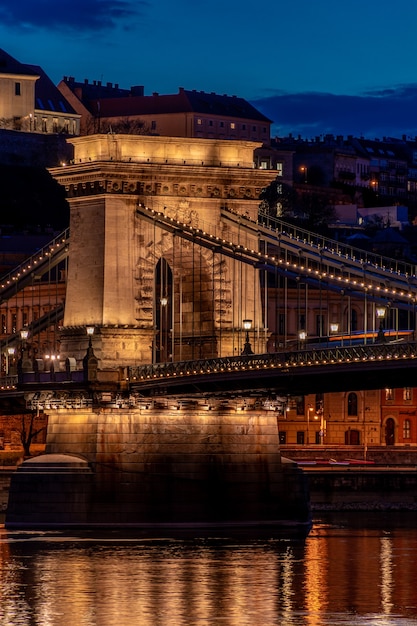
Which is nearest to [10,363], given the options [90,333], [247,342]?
[90,333]

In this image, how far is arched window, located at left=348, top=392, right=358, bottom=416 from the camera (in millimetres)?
138750

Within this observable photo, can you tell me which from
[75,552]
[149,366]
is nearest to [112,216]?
[149,366]

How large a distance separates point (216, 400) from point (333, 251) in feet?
21.0

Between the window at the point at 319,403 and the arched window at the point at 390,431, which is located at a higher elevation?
the window at the point at 319,403

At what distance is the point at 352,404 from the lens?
13888 centimetres

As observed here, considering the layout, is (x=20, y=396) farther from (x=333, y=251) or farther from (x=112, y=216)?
(x=333, y=251)

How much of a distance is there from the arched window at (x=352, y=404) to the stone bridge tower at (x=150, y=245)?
42.9 metres

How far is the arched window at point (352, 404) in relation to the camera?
13875cm

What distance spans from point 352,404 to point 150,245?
150ft

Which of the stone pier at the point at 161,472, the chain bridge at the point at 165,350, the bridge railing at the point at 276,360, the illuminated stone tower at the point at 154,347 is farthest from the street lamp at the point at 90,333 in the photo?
the stone pier at the point at 161,472

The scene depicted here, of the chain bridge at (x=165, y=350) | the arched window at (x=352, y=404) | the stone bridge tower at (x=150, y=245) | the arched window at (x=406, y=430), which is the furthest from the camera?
the arched window at (x=406, y=430)

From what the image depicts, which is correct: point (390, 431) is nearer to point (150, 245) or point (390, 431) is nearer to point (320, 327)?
point (150, 245)

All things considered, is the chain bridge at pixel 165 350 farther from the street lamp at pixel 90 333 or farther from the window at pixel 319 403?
the window at pixel 319 403

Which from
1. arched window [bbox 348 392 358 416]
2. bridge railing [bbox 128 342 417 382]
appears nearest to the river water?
bridge railing [bbox 128 342 417 382]
